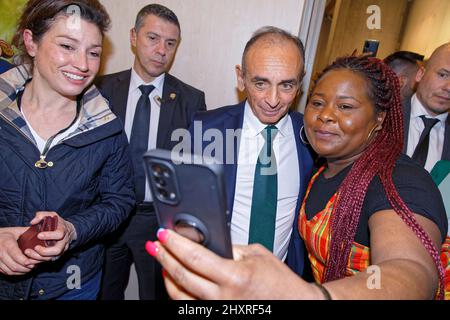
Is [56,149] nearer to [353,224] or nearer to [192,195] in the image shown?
[192,195]

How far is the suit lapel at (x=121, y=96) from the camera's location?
75.9 inches

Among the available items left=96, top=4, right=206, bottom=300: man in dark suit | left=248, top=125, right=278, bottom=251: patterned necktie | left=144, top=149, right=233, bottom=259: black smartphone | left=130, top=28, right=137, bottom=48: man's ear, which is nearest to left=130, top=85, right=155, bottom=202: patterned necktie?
left=96, top=4, right=206, bottom=300: man in dark suit

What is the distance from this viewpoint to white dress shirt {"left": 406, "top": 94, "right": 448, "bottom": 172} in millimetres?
1896

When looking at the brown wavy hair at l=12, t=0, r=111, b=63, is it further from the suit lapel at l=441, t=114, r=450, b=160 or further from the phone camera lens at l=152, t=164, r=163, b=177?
the suit lapel at l=441, t=114, r=450, b=160

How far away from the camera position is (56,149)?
3.74 feet

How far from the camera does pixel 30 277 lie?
3.86ft

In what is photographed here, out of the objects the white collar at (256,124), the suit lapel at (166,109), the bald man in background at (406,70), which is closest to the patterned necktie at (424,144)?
the bald man in background at (406,70)

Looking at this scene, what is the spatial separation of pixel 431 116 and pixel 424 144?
0.24m

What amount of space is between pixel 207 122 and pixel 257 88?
1.10 feet

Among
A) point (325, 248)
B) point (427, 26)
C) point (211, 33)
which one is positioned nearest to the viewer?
point (325, 248)

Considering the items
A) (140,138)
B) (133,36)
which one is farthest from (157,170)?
(133,36)
